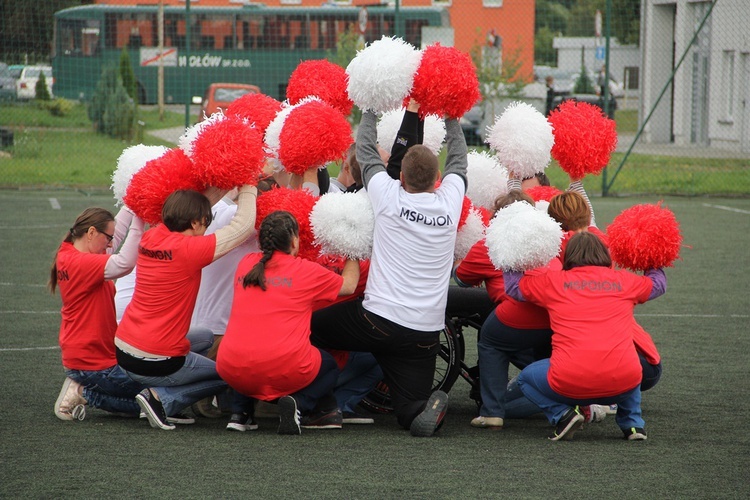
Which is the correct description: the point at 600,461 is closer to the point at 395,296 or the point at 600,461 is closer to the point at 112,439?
the point at 395,296

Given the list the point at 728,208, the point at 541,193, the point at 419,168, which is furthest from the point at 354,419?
the point at 728,208

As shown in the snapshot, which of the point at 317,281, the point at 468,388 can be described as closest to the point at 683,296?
the point at 468,388

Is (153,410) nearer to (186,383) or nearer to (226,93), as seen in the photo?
(186,383)

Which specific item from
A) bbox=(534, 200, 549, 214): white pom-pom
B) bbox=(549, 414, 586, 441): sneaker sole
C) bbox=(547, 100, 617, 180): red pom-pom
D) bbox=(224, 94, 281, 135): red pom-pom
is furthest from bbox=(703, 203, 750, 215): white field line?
bbox=(549, 414, 586, 441): sneaker sole

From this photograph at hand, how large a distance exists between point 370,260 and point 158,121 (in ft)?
56.6

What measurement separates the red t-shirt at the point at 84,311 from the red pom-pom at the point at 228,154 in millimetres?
710

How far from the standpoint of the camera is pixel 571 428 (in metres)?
4.82

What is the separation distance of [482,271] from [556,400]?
0.79m

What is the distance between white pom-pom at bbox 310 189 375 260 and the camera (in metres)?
4.84

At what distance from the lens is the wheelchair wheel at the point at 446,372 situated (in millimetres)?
5574

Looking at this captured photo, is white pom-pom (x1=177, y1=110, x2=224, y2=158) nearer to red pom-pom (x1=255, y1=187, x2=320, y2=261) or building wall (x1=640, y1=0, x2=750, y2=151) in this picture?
red pom-pom (x1=255, y1=187, x2=320, y2=261)

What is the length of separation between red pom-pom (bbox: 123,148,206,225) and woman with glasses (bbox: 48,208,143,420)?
14cm

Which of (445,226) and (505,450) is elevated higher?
(445,226)

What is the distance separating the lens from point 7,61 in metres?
17.9
